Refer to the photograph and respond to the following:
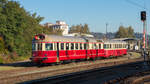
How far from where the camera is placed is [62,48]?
931 inches

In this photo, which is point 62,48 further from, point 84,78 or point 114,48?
point 114,48

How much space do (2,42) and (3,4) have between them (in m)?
6.74

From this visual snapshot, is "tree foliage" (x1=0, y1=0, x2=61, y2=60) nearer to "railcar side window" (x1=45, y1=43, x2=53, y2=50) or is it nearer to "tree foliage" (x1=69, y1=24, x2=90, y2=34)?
"railcar side window" (x1=45, y1=43, x2=53, y2=50)

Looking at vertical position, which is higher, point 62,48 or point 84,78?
point 62,48

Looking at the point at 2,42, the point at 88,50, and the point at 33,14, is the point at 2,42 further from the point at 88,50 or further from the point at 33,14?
the point at 33,14

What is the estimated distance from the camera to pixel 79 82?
1351 centimetres

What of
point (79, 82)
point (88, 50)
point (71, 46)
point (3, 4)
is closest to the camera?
point (79, 82)

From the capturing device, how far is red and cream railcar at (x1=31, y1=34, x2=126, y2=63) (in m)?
22.2

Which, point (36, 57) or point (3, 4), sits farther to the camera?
point (3, 4)

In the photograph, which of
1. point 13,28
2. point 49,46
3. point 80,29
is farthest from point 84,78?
point 80,29

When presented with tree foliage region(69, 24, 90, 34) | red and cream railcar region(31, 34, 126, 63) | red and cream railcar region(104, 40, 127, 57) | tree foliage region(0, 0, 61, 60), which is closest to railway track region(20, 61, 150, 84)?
red and cream railcar region(31, 34, 126, 63)

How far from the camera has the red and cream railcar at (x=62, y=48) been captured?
22203mm

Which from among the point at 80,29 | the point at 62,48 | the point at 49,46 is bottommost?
the point at 62,48

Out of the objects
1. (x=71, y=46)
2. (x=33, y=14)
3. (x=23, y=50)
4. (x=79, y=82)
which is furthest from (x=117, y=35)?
(x=79, y=82)
